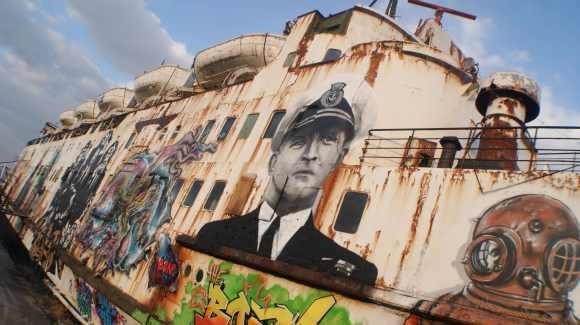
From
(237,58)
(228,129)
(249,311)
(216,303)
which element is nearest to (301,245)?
(249,311)

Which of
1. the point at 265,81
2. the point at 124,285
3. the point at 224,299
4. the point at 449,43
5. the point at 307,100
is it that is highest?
the point at 449,43

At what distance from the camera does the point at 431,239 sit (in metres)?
7.01

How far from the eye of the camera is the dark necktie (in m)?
8.95

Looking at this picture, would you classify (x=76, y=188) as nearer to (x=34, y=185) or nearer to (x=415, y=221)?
(x=34, y=185)

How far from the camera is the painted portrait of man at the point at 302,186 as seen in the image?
8.37 metres

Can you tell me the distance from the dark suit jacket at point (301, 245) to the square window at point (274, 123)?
2.98m

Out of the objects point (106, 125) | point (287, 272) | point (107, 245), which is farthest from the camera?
point (106, 125)

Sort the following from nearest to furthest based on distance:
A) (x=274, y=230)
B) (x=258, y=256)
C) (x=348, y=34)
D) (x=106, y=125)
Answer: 1. (x=258, y=256)
2. (x=274, y=230)
3. (x=348, y=34)
4. (x=106, y=125)

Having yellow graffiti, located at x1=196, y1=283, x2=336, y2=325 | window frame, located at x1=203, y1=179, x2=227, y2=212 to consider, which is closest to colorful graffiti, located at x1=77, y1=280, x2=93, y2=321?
window frame, located at x1=203, y1=179, x2=227, y2=212

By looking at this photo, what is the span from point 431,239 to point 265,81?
946cm

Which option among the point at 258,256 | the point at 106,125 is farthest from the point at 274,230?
the point at 106,125

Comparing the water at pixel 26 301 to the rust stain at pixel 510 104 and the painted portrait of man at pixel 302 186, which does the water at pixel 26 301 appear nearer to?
the painted portrait of man at pixel 302 186

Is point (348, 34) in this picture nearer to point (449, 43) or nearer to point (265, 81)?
point (265, 81)

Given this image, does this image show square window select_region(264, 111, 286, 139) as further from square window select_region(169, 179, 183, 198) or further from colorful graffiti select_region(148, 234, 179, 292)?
colorful graffiti select_region(148, 234, 179, 292)
